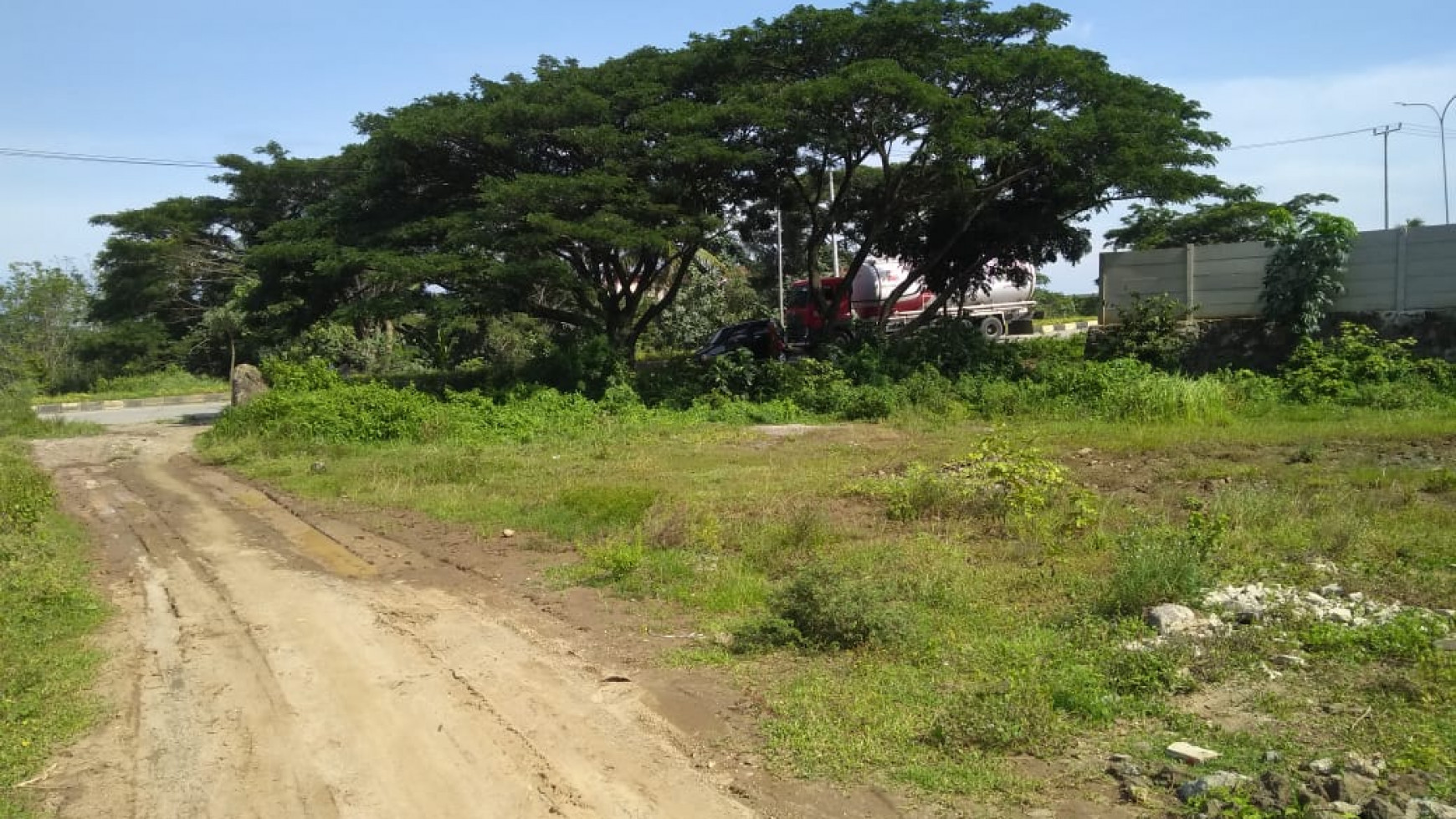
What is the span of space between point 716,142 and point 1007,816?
19.4 metres

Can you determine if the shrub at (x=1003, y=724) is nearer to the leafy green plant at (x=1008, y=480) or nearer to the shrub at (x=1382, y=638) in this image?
the shrub at (x=1382, y=638)

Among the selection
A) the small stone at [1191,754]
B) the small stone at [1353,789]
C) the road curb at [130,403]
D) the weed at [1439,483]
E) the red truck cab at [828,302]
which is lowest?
the small stone at [1191,754]

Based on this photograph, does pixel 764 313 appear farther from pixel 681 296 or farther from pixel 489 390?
pixel 489 390

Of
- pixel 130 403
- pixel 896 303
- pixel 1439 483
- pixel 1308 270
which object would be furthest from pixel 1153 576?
pixel 130 403

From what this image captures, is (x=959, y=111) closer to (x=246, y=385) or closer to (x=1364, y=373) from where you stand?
(x=1364, y=373)

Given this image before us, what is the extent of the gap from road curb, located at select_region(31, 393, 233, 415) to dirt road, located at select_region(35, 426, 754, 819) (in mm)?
27785

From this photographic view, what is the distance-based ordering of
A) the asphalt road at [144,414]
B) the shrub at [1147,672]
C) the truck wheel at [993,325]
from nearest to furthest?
the shrub at [1147,672] < the asphalt road at [144,414] < the truck wheel at [993,325]

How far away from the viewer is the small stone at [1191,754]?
4629 mm

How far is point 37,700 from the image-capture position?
19.1 ft

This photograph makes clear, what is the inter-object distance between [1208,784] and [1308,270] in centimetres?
1959

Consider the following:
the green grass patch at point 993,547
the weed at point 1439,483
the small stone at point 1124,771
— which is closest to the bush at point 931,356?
the green grass patch at point 993,547

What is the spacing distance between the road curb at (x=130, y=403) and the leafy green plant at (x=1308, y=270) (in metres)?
29.8

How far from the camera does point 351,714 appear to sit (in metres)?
5.67

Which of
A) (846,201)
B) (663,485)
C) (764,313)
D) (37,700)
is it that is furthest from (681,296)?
(37,700)
